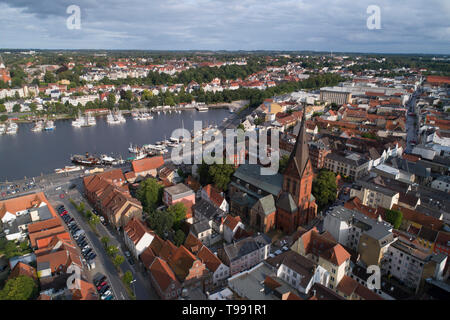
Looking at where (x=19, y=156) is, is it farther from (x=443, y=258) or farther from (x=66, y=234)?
(x=443, y=258)

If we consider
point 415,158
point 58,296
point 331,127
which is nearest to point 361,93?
point 331,127

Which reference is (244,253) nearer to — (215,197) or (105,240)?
(215,197)


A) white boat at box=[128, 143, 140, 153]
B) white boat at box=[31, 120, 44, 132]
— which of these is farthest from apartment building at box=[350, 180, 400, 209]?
white boat at box=[31, 120, 44, 132]

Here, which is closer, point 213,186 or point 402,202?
point 402,202

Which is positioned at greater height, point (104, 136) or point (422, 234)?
point (104, 136)

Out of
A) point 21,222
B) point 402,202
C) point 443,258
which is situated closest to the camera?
point 443,258

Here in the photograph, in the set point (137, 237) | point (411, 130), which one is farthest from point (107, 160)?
point (411, 130)

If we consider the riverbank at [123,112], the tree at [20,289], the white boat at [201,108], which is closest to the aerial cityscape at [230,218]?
the tree at [20,289]
